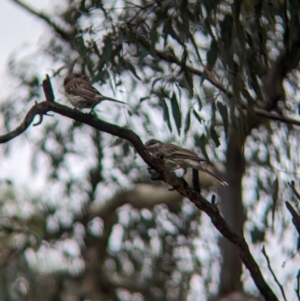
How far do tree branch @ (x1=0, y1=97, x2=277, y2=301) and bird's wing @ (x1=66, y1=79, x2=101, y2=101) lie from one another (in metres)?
1.51

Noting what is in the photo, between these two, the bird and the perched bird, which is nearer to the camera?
the bird

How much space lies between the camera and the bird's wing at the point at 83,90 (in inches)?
198

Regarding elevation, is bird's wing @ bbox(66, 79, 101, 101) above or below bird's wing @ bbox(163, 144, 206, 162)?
above

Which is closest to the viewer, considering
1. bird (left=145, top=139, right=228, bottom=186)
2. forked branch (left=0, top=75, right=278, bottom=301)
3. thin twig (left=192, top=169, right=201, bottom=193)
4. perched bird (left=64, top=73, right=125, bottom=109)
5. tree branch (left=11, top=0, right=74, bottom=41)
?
forked branch (left=0, top=75, right=278, bottom=301)

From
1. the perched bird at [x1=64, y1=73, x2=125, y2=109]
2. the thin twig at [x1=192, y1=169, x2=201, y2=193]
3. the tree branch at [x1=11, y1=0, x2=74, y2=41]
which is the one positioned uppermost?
the tree branch at [x1=11, y1=0, x2=74, y2=41]

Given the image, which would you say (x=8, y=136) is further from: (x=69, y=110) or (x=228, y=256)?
(x=228, y=256)

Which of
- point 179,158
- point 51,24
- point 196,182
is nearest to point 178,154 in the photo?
point 179,158

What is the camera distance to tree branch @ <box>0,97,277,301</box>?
3.40 metres

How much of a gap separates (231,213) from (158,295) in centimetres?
141

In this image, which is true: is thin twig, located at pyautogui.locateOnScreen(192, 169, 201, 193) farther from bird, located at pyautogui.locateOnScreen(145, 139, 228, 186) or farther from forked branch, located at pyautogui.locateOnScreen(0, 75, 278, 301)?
bird, located at pyautogui.locateOnScreen(145, 139, 228, 186)

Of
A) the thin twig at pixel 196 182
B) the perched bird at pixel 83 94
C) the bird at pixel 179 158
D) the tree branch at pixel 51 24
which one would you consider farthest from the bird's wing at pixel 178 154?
the tree branch at pixel 51 24


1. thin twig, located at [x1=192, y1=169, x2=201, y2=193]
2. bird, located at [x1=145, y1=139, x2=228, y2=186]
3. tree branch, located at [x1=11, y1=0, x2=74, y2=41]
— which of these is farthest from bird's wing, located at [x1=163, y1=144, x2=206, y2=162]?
tree branch, located at [x1=11, y1=0, x2=74, y2=41]

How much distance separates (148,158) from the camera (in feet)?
11.4

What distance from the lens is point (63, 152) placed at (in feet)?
23.2
